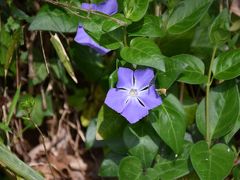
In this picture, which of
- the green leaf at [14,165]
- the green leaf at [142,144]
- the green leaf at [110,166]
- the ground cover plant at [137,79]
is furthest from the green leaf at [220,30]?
the green leaf at [14,165]

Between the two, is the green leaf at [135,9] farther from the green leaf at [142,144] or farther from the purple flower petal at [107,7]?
the green leaf at [142,144]

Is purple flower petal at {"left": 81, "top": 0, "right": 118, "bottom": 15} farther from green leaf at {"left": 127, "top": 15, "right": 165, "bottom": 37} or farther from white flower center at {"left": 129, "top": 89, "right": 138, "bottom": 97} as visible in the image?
white flower center at {"left": 129, "top": 89, "right": 138, "bottom": 97}

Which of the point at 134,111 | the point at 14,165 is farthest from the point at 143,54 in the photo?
the point at 14,165

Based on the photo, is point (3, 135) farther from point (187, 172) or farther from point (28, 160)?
point (187, 172)

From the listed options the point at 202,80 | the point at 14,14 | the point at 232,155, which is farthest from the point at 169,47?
the point at 14,14

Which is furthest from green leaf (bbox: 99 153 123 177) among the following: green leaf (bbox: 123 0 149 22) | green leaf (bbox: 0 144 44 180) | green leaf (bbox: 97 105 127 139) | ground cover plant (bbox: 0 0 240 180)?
green leaf (bbox: 123 0 149 22)
